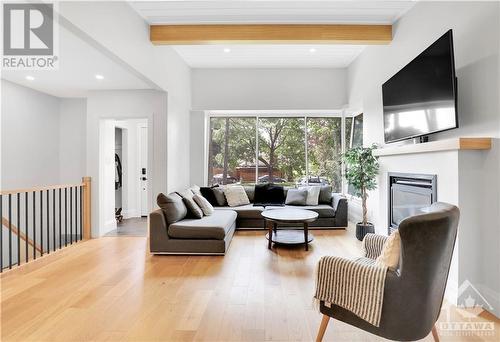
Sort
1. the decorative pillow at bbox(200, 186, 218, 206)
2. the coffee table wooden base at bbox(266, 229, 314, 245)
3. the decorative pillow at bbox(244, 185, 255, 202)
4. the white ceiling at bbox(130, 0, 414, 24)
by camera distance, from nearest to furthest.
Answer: the white ceiling at bbox(130, 0, 414, 24), the coffee table wooden base at bbox(266, 229, 314, 245), the decorative pillow at bbox(200, 186, 218, 206), the decorative pillow at bbox(244, 185, 255, 202)

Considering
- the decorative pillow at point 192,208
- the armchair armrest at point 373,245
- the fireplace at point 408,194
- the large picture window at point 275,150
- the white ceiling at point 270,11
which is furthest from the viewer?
the large picture window at point 275,150

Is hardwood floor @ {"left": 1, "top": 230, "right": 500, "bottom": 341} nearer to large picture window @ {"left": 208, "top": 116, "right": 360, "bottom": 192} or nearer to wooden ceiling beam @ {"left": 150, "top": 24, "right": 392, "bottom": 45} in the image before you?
large picture window @ {"left": 208, "top": 116, "right": 360, "bottom": 192}

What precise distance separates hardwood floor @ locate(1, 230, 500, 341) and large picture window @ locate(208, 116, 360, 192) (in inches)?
102

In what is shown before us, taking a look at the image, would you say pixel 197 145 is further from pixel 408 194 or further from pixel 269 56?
pixel 408 194

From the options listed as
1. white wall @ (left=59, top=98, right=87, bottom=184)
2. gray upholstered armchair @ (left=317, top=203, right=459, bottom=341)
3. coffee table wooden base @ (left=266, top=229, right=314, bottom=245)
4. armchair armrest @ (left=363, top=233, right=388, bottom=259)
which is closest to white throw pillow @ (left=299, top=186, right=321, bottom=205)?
coffee table wooden base @ (left=266, top=229, right=314, bottom=245)

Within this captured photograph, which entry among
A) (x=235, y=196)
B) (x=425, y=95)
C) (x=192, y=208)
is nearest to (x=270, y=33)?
(x=425, y=95)

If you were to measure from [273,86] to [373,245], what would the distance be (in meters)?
4.43

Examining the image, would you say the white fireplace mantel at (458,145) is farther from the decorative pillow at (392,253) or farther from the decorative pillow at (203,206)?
the decorative pillow at (203,206)

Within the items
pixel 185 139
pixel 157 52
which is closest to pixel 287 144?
pixel 185 139

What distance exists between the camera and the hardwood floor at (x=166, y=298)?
77.9 inches

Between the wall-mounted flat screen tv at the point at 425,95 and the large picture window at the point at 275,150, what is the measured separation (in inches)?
99.3

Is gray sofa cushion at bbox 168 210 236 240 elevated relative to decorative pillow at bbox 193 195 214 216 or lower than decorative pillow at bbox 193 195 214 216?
lower

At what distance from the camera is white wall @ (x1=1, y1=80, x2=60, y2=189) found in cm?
443

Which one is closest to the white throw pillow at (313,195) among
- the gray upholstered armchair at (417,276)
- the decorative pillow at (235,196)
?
the decorative pillow at (235,196)
